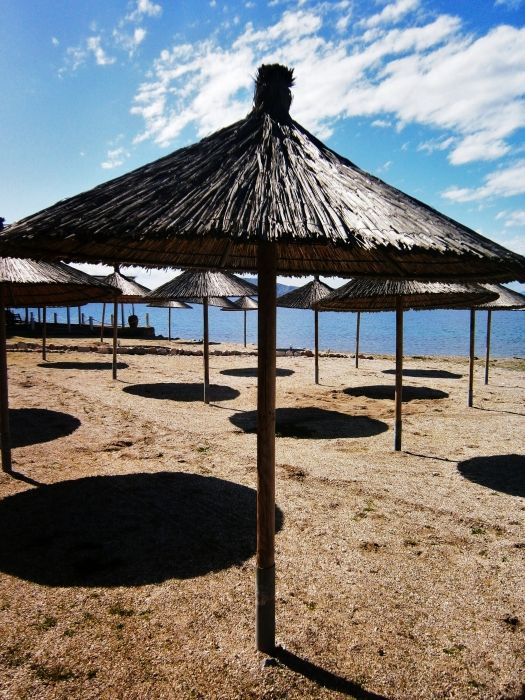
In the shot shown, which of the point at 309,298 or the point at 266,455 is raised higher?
the point at 309,298

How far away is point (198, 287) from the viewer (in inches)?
408

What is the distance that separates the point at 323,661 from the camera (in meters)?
2.52

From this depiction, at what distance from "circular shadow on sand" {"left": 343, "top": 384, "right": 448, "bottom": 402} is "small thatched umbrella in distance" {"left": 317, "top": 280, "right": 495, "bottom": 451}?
2.11 metres

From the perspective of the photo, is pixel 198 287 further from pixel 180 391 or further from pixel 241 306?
pixel 241 306

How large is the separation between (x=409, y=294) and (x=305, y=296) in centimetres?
609

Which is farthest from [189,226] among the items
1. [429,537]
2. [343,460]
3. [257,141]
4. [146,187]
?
[343,460]

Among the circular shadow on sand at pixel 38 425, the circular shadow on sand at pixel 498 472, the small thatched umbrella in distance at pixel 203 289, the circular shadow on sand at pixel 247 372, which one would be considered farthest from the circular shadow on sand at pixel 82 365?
the circular shadow on sand at pixel 498 472

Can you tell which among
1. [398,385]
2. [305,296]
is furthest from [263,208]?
[305,296]

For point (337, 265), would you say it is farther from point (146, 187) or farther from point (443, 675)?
point (443, 675)

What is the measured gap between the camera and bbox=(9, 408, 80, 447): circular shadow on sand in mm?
6425

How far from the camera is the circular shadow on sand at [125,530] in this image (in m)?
3.30

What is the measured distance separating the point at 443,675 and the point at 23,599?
8.49 ft

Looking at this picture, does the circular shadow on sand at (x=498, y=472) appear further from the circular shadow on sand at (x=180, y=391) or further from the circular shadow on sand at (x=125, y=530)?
the circular shadow on sand at (x=180, y=391)

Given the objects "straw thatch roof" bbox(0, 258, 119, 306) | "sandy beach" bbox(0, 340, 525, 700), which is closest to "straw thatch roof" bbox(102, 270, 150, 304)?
"straw thatch roof" bbox(0, 258, 119, 306)
